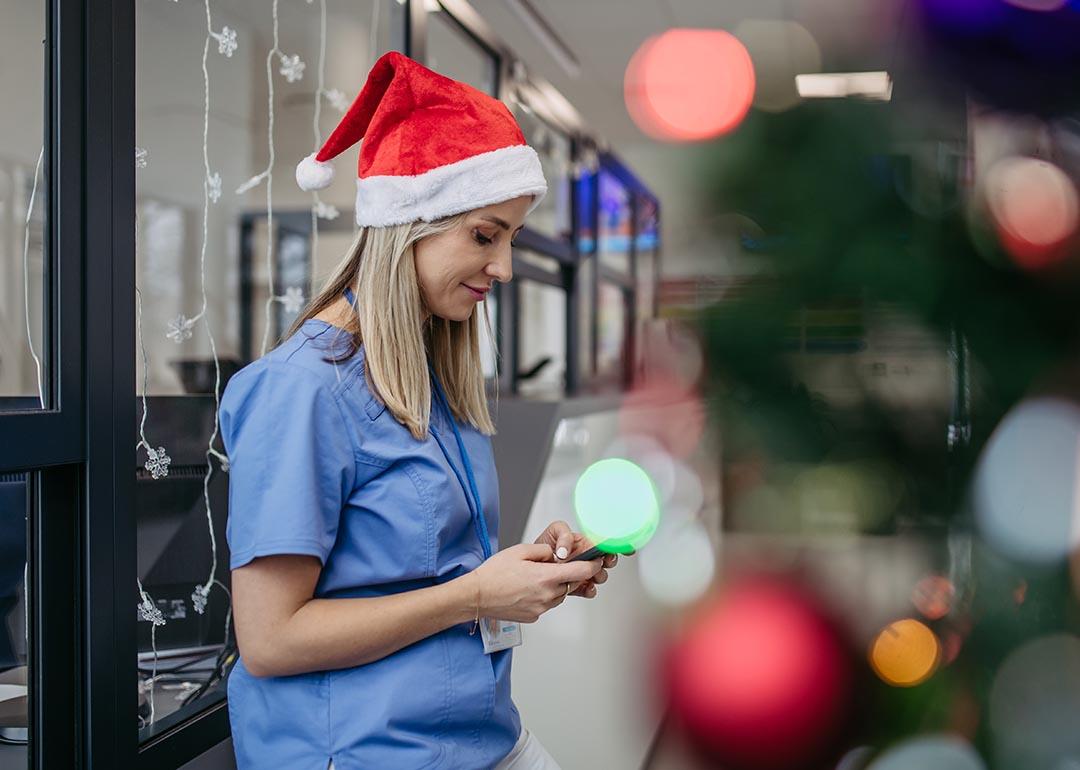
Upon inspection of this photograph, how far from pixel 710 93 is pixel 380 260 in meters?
0.27

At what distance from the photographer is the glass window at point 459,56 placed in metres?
1.63

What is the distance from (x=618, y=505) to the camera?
533mm

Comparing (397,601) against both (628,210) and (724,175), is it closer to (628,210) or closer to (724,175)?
(724,175)

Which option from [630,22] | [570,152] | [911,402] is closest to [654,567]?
[911,402]

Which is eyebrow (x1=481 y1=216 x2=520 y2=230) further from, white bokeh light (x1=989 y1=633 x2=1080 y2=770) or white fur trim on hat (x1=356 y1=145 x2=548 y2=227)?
white bokeh light (x1=989 y1=633 x2=1080 y2=770)

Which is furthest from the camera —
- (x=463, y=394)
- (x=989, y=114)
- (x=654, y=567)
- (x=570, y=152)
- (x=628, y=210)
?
(x=628, y=210)

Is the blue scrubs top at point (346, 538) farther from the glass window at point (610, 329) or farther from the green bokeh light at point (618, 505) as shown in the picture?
the glass window at point (610, 329)

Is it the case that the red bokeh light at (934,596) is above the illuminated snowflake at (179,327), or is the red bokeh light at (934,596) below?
below

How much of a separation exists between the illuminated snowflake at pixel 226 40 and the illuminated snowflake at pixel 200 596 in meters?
0.57

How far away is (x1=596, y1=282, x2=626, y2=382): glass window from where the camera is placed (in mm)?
3184

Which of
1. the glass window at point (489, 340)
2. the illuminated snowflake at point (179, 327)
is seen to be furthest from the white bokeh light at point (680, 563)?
the illuminated snowflake at point (179, 327)

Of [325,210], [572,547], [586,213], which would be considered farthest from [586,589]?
[586,213]

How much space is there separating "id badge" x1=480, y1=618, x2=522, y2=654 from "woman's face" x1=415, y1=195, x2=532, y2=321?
22 cm

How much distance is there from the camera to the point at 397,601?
0.57 metres
